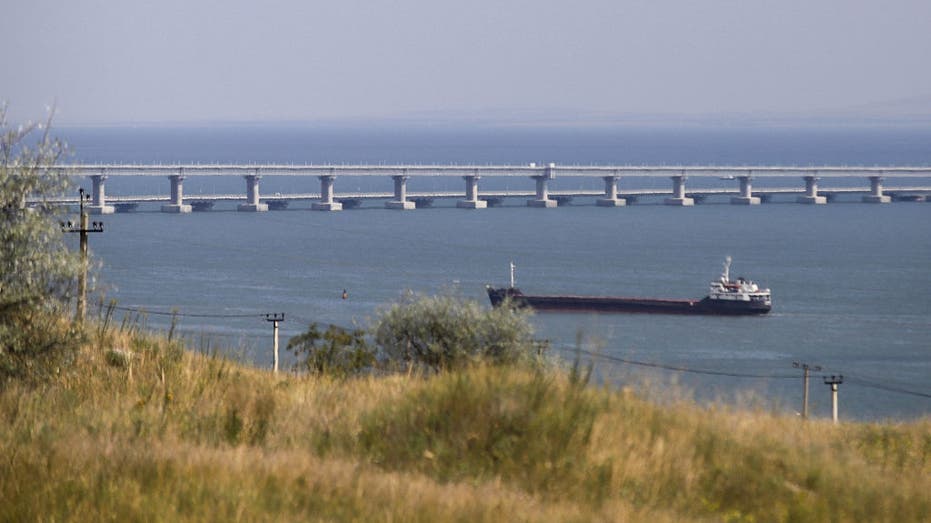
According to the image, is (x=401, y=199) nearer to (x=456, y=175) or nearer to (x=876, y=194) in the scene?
(x=456, y=175)

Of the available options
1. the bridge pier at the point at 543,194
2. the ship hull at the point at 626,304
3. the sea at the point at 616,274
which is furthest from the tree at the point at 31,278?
the bridge pier at the point at 543,194

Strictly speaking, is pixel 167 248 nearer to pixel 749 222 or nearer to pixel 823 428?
pixel 749 222

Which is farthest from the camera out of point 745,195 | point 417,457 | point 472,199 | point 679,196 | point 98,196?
point 745,195

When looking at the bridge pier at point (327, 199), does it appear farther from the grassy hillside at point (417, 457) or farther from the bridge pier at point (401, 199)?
the grassy hillside at point (417, 457)

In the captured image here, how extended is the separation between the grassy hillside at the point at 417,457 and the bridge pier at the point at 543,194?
401 feet

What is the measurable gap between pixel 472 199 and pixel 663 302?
62619 mm

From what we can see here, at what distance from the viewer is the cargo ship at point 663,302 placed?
69.3m

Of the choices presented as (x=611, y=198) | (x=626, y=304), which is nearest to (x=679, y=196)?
(x=611, y=198)

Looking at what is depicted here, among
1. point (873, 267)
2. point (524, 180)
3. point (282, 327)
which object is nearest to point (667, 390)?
point (282, 327)

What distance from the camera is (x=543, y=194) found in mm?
135500

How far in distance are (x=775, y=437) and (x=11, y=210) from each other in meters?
5.78

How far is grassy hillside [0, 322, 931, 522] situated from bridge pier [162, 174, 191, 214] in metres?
111

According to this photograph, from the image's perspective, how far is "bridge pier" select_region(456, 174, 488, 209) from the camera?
130m

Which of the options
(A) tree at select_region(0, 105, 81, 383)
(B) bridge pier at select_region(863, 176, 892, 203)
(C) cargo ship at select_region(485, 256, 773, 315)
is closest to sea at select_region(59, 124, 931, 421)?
(C) cargo ship at select_region(485, 256, 773, 315)
